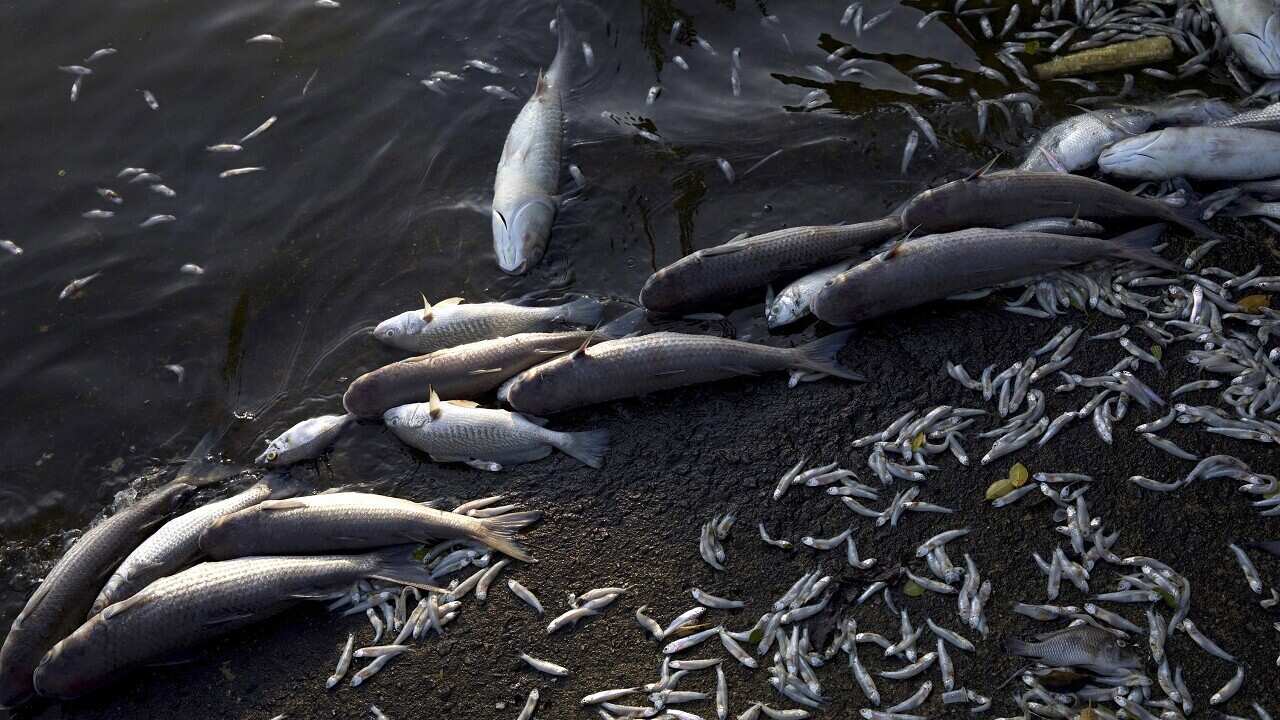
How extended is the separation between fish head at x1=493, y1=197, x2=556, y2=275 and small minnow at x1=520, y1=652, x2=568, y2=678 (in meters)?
3.14

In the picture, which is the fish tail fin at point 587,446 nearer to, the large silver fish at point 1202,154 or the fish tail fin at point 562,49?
the fish tail fin at point 562,49

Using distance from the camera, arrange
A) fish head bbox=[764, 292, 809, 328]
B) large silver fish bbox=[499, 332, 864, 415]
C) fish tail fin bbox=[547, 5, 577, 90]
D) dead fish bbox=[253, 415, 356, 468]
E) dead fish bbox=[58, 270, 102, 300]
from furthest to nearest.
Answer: fish tail fin bbox=[547, 5, 577, 90] < dead fish bbox=[58, 270, 102, 300] < fish head bbox=[764, 292, 809, 328] < dead fish bbox=[253, 415, 356, 468] < large silver fish bbox=[499, 332, 864, 415]

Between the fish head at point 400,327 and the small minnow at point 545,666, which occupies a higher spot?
the fish head at point 400,327

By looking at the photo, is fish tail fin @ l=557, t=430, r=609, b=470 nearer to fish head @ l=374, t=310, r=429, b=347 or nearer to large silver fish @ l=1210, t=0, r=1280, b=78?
fish head @ l=374, t=310, r=429, b=347

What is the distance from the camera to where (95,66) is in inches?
367

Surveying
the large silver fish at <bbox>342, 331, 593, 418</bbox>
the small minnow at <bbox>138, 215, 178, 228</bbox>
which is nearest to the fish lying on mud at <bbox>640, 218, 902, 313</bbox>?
the large silver fish at <bbox>342, 331, 593, 418</bbox>

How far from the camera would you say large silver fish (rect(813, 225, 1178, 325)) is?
21.2 feet

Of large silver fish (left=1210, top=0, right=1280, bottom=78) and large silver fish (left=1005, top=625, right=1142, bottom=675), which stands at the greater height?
large silver fish (left=1210, top=0, right=1280, bottom=78)

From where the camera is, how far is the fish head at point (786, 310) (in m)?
6.74

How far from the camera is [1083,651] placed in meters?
5.05

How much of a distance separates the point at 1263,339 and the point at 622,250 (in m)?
4.54

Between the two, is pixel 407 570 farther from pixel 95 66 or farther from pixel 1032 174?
pixel 95 66

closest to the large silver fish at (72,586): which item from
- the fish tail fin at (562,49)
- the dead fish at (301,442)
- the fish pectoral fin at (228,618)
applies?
the dead fish at (301,442)

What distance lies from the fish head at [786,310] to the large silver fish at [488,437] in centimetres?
152
